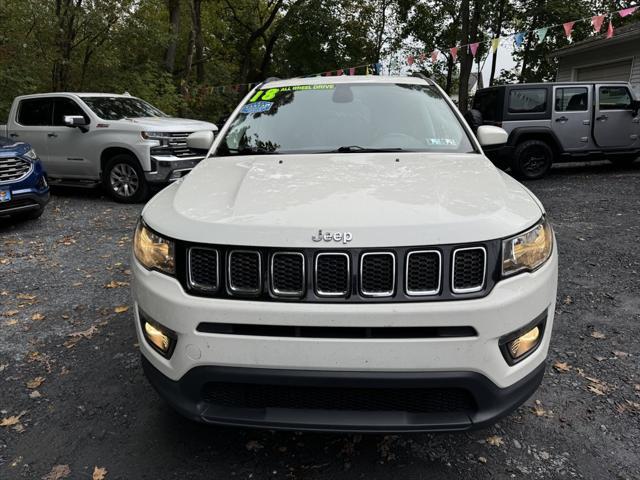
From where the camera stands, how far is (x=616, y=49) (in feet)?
51.7

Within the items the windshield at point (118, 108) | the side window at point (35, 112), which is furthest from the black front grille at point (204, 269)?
the side window at point (35, 112)

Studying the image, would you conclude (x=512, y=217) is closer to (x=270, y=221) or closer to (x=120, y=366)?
(x=270, y=221)

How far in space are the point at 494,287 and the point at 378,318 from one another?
461mm

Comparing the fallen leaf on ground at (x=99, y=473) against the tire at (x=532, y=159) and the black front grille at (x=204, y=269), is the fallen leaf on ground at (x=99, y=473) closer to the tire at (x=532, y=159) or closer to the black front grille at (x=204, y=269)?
the black front grille at (x=204, y=269)

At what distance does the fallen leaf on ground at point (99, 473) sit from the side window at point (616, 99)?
36.4ft

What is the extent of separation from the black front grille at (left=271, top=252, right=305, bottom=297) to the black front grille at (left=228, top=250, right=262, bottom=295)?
0.19 ft

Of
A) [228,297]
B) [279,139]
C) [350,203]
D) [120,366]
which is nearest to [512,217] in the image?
[350,203]

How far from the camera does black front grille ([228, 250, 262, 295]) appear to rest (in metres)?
1.90

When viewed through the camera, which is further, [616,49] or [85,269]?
[616,49]

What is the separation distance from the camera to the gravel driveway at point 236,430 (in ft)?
7.45

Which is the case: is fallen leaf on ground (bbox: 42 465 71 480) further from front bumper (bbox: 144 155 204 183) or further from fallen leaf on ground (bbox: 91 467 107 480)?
front bumper (bbox: 144 155 204 183)

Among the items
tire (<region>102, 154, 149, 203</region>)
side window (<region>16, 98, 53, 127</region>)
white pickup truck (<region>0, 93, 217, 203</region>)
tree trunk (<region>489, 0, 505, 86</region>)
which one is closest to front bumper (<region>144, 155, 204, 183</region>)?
white pickup truck (<region>0, 93, 217, 203</region>)

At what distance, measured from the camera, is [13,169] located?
6367mm

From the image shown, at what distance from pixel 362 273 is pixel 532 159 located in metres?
9.57
